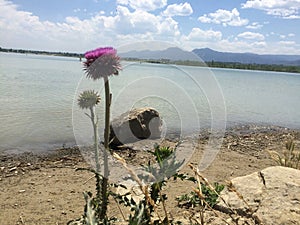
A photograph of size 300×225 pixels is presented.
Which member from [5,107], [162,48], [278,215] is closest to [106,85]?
[162,48]

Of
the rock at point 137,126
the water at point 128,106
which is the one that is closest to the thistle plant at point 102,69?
the water at point 128,106

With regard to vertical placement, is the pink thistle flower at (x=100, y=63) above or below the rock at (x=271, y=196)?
above

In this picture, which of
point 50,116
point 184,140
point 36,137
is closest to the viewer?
point 184,140

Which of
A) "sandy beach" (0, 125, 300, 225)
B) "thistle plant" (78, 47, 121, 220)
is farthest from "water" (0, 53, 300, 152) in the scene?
"sandy beach" (0, 125, 300, 225)

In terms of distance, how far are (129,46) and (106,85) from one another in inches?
17.1

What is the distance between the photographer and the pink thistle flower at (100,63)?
211 cm

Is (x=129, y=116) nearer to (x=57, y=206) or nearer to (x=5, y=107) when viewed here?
(x=57, y=206)

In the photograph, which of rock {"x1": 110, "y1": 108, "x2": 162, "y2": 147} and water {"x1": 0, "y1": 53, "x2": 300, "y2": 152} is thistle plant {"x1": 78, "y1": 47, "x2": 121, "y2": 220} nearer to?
water {"x1": 0, "y1": 53, "x2": 300, "y2": 152}

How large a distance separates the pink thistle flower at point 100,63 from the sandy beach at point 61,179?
1127mm

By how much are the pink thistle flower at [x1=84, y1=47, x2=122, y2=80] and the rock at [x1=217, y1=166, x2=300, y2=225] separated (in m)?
1.99

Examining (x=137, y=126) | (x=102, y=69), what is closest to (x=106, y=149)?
(x=102, y=69)

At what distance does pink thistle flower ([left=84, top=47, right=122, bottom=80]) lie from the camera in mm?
2105

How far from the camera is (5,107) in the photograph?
13.1m

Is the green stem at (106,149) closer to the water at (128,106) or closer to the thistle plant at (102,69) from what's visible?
the thistle plant at (102,69)
